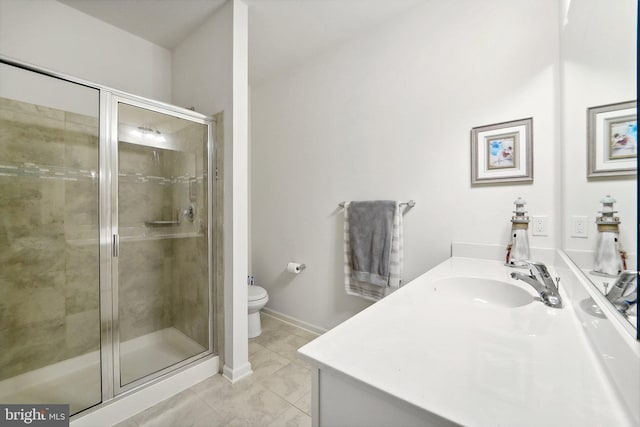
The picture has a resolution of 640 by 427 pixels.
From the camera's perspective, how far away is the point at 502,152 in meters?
1.41

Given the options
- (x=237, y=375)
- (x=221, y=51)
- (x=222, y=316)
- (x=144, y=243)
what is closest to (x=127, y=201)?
(x=144, y=243)

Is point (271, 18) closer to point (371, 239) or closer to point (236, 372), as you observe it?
point (371, 239)

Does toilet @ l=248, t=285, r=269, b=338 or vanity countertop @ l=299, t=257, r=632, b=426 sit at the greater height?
vanity countertop @ l=299, t=257, r=632, b=426

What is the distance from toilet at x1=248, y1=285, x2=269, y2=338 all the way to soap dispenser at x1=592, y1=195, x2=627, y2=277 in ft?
6.43

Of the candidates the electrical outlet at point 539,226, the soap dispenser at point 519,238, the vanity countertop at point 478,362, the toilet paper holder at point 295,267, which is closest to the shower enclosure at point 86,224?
the toilet paper holder at point 295,267

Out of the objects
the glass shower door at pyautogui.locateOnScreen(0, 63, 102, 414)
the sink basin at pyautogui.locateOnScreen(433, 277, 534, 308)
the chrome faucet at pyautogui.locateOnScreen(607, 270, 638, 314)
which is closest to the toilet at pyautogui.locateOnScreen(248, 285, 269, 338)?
the glass shower door at pyautogui.locateOnScreen(0, 63, 102, 414)

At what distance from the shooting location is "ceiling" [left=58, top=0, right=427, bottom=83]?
1712mm

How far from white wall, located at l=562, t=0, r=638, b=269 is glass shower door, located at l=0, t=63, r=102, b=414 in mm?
2029

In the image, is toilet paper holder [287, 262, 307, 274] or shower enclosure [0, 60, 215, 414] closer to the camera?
shower enclosure [0, 60, 215, 414]

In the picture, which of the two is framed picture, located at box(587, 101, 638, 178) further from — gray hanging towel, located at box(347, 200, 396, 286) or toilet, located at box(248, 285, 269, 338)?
toilet, located at box(248, 285, 269, 338)

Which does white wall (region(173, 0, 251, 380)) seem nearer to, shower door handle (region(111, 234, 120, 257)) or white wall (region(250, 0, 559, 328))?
shower door handle (region(111, 234, 120, 257))

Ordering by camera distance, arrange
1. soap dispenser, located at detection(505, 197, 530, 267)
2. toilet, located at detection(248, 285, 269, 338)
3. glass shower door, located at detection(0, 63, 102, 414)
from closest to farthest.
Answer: soap dispenser, located at detection(505, 197, 530, 267), glass shower door, located at detection(0, 63, 102, 414), toilet, located at detection(248, 285, 269, 338)

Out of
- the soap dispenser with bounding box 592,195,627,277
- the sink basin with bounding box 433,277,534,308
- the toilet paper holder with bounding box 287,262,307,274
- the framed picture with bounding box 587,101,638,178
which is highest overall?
the framed picture with bounding box 587,101,638,178

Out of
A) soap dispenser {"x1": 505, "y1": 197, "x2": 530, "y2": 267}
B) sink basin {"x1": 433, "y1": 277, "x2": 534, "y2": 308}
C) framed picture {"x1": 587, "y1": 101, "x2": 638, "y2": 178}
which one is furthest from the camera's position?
soap dispenser {"x1": 505, "y1": 197, "x2": 530, "y2": 267}
